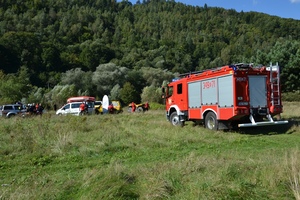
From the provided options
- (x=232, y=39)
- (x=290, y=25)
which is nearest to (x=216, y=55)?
(x=232, y=39)

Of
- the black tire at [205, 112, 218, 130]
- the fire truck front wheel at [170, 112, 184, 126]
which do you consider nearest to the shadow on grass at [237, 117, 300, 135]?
the black tire at [205, 112, 218, 130]

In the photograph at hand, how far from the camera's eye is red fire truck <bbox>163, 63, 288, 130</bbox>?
14.2 m

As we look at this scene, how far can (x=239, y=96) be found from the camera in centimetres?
1417

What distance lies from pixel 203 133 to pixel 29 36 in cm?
9185

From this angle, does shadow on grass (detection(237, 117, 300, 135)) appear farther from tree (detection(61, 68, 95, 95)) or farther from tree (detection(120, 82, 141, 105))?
tree (detection(61, 68, 95, 95))

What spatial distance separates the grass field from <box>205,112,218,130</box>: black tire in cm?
243

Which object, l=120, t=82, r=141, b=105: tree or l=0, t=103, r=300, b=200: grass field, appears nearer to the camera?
l=0, t=103, r=300, b=200: grass field

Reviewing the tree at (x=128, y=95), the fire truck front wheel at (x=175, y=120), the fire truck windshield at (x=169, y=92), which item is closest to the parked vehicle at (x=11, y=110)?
the fire truck windshield at (x=169, y=92)

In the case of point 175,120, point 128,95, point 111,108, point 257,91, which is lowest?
point 175,120


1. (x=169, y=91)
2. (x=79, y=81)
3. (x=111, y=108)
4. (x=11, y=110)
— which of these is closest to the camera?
(x=169, y=91)

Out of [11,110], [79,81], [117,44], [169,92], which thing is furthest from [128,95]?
[117,44]

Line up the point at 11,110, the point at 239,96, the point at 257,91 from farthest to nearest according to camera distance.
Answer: the point at 11,110 → the point at 257,91 → the point at 239,96

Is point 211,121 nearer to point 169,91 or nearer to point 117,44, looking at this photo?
point 169,91

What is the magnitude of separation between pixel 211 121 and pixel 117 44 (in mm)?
113420
